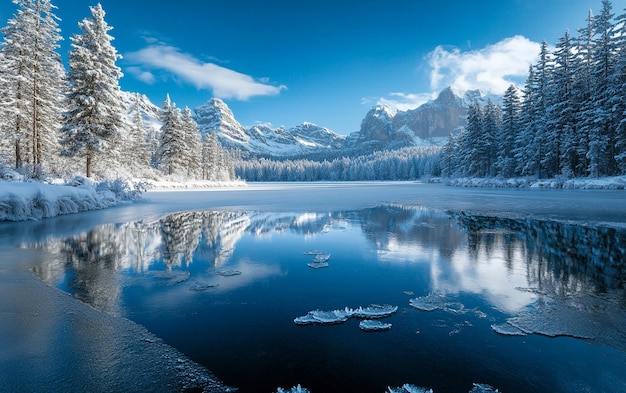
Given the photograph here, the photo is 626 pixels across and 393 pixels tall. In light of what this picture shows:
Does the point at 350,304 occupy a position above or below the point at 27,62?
below

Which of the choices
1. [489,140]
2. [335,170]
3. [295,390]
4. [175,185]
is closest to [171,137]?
[175,185]

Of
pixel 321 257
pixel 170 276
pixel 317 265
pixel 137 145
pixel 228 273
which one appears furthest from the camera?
pixel 137 145

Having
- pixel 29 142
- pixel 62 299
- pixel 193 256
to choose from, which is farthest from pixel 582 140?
pixel 29 142

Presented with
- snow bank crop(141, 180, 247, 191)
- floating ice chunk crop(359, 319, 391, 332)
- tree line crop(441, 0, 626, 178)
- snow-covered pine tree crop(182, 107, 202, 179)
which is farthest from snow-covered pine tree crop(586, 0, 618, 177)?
snow-covered pine tree crop(182, 107, 202, 179)

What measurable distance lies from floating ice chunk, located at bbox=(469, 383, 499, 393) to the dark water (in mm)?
46

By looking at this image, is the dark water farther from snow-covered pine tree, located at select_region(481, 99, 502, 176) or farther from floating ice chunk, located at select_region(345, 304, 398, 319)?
snow-covered pine tree, located at select_region(481, 99, 502, 176)

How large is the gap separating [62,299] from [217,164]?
230 ft

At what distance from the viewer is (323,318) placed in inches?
125

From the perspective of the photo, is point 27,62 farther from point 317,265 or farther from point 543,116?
point 543,116

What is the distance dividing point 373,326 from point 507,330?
1.26m

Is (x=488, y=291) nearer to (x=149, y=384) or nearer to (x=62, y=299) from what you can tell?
(x=149, y=384)

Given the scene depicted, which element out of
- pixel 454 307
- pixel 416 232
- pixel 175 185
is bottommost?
pixel 454 307

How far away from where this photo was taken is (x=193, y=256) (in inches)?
227

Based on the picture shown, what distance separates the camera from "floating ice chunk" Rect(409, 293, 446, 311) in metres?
3.46
